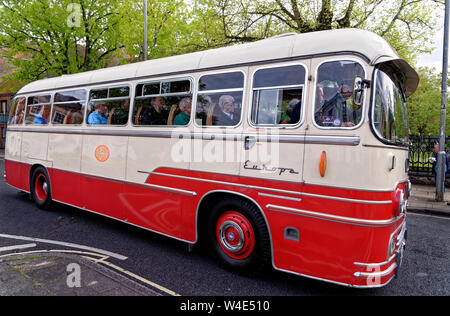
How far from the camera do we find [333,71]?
3475 mm

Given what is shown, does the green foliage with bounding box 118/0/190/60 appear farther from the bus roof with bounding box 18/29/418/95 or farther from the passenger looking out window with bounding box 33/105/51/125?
the bus roof with bounding box 18/29/418/95

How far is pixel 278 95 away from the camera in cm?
384

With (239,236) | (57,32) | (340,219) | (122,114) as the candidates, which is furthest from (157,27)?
(340,219)

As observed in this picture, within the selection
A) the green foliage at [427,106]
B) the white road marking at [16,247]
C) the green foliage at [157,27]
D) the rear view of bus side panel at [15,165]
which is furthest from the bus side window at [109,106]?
the green foliage at [427,106]

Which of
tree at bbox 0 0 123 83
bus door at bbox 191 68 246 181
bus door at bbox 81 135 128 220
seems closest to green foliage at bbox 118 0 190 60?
tree at bbox 0 0 123 83

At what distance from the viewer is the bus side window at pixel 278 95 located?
3.69m

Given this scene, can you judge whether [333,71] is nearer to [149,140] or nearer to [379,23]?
[149,140]

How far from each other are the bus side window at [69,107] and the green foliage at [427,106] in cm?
2392

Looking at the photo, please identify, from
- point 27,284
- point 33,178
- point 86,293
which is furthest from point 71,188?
point 86,293

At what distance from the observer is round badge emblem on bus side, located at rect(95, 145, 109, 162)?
5.81 meters

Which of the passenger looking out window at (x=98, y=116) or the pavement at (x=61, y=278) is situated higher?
the passenger looking out window at (x=98, y=116)

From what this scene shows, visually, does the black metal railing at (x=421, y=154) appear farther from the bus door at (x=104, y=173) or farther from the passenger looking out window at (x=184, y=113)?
the bus door at (x=104, y=173)

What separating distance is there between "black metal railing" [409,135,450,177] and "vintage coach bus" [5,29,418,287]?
27.3ft

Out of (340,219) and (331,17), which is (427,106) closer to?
(331,17)
